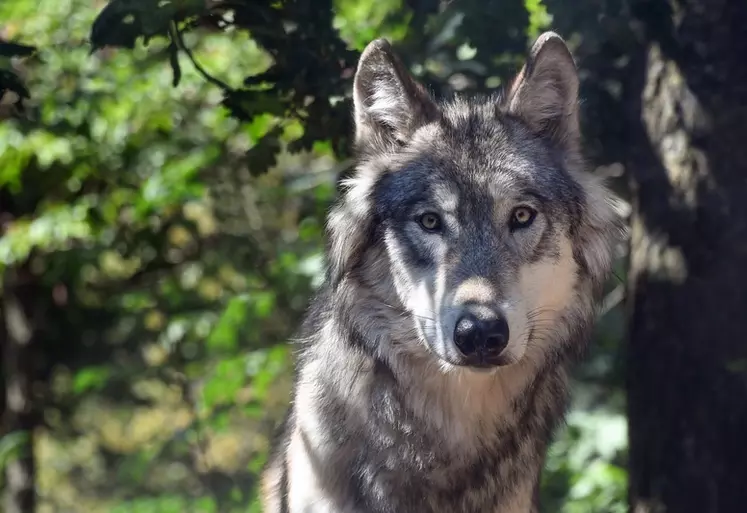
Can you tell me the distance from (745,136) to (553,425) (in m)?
1.46

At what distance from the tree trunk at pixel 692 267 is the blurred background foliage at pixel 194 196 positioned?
15.7 inches

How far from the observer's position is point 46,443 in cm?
1053

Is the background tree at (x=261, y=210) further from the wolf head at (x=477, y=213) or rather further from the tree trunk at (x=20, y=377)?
the wolf head at (x=477, y=213)

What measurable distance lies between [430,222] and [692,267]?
4.81ft

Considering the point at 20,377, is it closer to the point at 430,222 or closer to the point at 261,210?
the point at 261,210

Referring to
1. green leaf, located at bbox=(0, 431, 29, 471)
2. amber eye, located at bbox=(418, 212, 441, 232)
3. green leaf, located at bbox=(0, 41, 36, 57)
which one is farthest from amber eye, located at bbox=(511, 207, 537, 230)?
green leaf, located at bbox=(0, 431, 29, 471)

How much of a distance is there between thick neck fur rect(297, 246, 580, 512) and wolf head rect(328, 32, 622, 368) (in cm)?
7

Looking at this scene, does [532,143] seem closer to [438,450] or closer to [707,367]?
[438,450]

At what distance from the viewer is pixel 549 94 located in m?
3.40

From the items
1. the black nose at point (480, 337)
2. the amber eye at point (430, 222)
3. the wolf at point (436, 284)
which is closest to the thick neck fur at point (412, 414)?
the wolf at point (436, 284)

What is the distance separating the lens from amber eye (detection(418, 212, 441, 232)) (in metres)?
3.14

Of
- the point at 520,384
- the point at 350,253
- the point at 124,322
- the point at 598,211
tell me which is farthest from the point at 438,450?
the point at 124,322

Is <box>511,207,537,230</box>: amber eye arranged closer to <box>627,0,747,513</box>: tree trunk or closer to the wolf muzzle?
the wolf muzzle

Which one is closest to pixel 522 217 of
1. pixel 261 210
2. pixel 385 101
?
pixel 385 101
